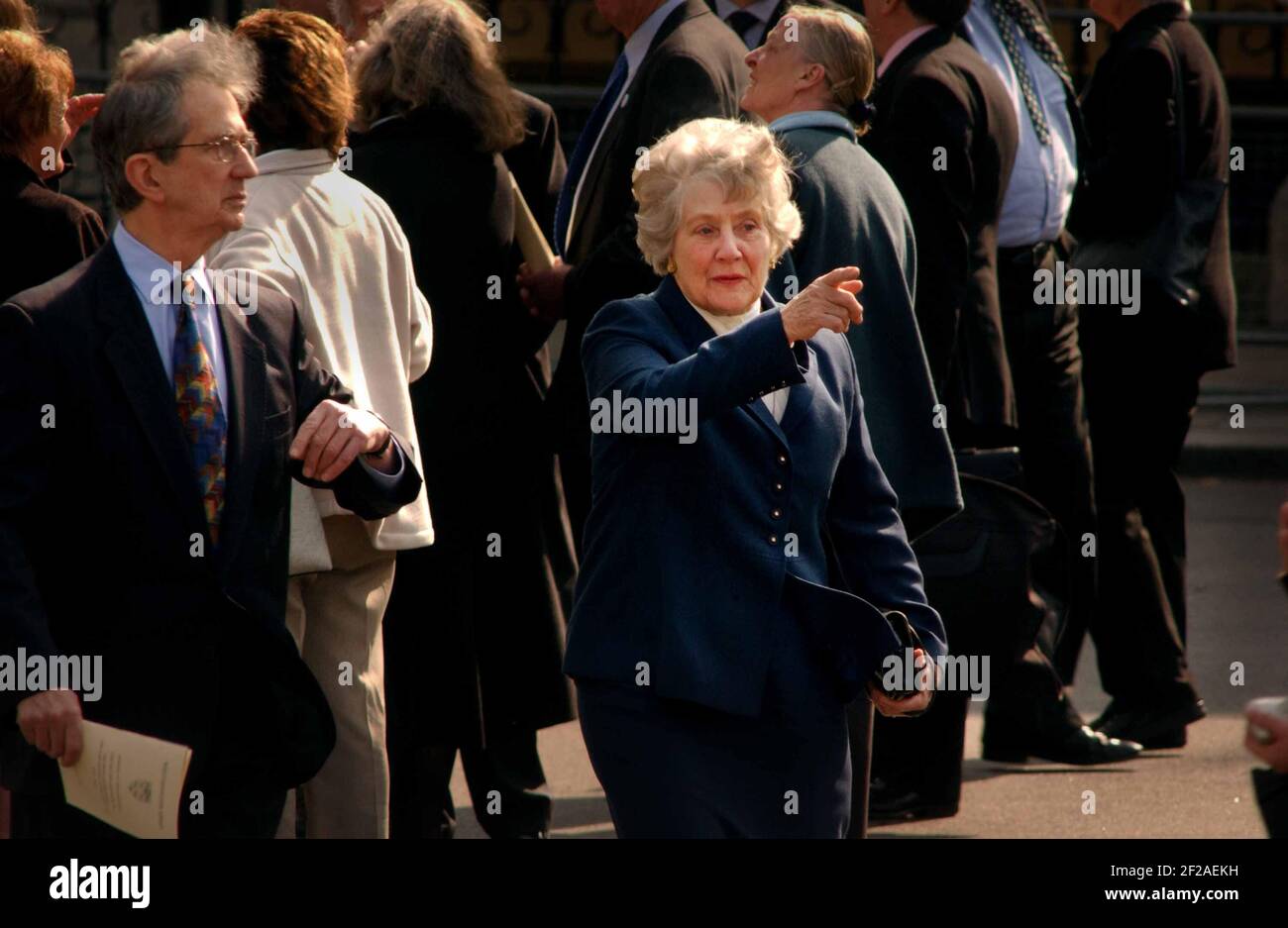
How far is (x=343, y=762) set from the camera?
4488 mm

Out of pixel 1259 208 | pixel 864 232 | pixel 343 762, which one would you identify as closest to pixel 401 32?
pixel 864 232

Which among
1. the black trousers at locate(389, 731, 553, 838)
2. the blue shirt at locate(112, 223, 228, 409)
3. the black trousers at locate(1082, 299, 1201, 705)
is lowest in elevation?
the black trousers at locate(389, 731, 553, 838)

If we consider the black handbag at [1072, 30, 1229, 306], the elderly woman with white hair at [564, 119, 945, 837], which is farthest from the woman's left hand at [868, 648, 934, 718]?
the black handbag at [1072, 30, 1229, 306]

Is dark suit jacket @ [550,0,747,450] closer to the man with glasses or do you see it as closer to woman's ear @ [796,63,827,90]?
woman's ear @ [796,63,827,90]

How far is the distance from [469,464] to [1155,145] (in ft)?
7.76

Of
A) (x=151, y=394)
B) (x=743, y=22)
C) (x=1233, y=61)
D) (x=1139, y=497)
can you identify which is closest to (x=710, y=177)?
(x=151, y=394)

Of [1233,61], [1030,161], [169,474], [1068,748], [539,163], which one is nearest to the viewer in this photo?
[169,474]

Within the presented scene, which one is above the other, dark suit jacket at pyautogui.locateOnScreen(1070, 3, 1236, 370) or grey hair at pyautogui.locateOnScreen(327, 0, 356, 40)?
grey hair at pyautogui.locateOnScreen(327, 0, 356, 40)

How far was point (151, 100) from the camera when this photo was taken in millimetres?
3646

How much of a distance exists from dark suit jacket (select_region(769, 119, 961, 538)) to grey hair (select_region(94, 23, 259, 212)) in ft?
4.53

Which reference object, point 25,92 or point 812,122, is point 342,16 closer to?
point 25,92

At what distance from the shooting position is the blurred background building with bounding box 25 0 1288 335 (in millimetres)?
12672

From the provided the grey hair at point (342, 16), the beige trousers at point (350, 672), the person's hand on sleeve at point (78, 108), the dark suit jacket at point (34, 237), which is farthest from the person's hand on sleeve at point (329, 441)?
the grey hair at point (342, 16)
